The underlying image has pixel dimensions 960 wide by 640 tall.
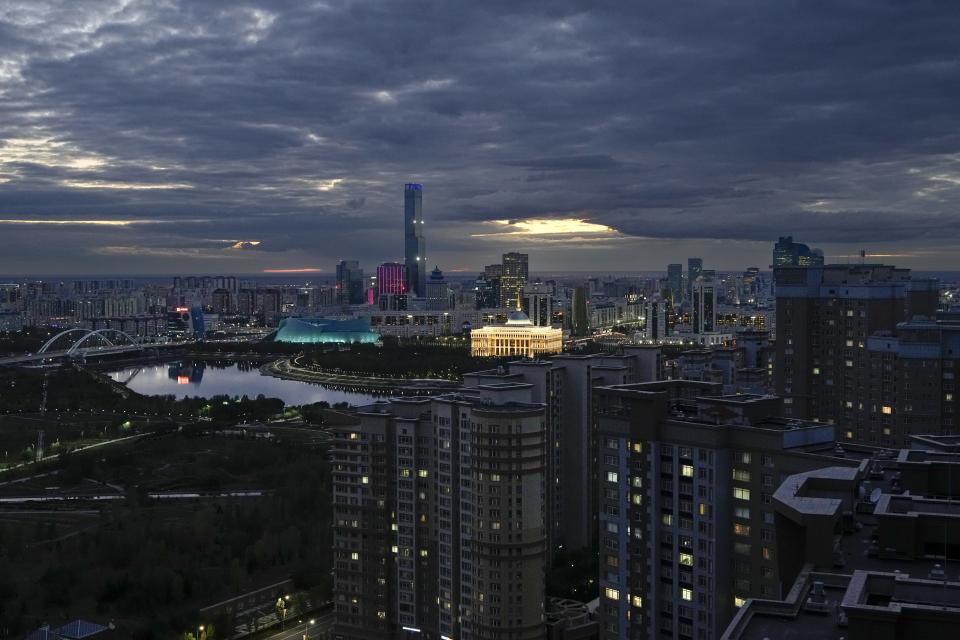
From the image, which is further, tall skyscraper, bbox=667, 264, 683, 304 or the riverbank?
tall skyscraper, bbox=667, 264, 683, 304

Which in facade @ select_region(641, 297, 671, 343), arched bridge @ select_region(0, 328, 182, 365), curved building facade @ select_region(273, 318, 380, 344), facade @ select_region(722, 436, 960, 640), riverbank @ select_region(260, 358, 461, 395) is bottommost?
riverbank @ select_region(260, 358, 461, 395)

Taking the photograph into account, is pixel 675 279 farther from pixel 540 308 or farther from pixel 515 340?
pixel 515 340

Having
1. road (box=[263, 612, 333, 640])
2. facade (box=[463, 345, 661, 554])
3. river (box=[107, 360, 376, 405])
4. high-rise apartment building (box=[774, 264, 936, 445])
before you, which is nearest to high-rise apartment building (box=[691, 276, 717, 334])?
river (box=[107, 360, 376, 405])

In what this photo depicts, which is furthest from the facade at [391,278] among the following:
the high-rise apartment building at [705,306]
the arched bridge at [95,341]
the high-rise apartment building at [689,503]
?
the high-rise apartment building at [689,503]

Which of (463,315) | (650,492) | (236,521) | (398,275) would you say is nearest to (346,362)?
(463,315)

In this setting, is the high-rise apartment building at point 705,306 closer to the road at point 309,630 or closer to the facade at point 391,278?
the road at point 309,630

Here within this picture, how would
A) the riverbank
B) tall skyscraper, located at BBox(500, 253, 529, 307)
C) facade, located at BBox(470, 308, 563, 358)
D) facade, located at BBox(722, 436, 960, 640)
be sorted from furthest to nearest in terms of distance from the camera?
tall skyscraper, located at BBox(500, 253, 529, 307), facade, located at BBox(470, 308, 563, 358), the riverbank, facade, located at BBox(722, 436, 960, 640)

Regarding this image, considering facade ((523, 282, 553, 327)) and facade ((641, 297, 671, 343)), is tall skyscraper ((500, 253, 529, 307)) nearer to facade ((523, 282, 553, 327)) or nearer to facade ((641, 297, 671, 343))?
facade ((523, 282, 553, 327))
